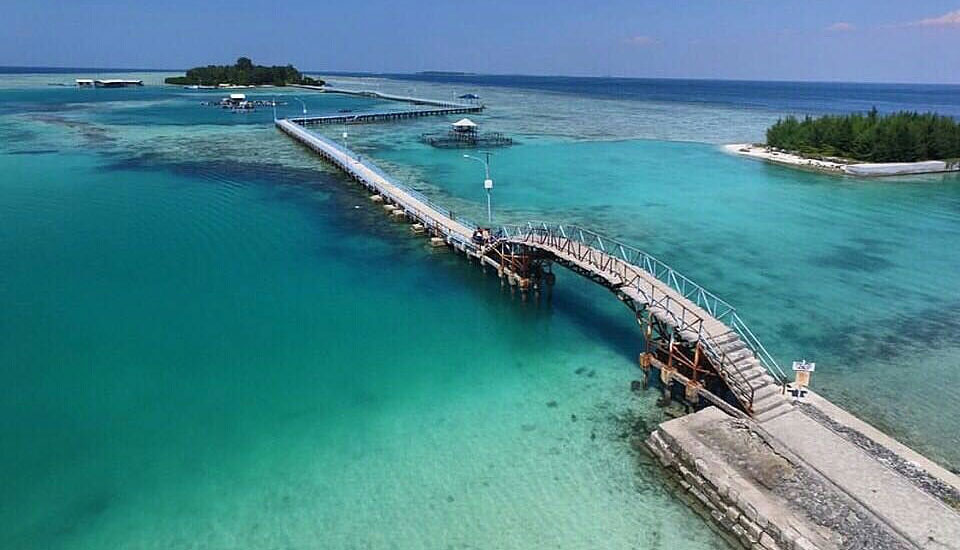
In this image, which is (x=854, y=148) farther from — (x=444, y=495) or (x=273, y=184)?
(x=444, y=495)

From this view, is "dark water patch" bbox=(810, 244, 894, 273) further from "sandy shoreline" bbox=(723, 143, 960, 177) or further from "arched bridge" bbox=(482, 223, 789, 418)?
"sandy shoreline" bbox=(723, 143, 960, 177)

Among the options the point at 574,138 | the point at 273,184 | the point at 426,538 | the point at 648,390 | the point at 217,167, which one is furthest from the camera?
the point at 574,138

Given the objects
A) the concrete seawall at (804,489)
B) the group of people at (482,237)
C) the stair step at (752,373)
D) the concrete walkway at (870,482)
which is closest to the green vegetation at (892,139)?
the group of people at (482,237)

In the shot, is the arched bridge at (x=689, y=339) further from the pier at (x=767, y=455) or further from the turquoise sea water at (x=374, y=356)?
the turquoise sea water at (x=374, y=356)

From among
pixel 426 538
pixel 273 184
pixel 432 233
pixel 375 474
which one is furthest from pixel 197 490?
pixel 273 184

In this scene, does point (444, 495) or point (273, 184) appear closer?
point (444, 495)

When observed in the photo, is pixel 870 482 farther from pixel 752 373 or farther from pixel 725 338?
pixel 725 338

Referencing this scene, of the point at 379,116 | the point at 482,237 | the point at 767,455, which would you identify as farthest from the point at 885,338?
the point at 379,116
